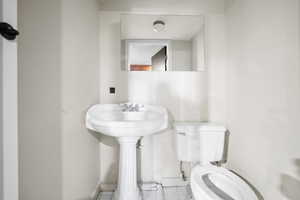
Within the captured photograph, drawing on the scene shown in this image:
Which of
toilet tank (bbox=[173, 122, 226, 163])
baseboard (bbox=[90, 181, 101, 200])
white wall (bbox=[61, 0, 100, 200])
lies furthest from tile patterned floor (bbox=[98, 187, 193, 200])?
toilet tank (bbox=[173, 122, 226, 163])

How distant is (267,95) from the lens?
1.07m

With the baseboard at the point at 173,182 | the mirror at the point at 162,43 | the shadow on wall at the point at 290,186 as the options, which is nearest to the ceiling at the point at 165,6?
the mirror at the point at 162,43

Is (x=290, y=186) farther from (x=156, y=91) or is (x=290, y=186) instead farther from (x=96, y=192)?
(x=96, y=192)

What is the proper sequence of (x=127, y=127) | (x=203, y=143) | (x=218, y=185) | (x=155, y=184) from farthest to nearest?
(x=155, y=184) < (x=203, y=143) < (x=218, y=185) < (x=127, y=127)

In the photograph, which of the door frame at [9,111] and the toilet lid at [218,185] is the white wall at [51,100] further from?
the toilet lid at [218,185]

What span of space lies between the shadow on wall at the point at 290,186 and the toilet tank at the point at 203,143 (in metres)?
0.48

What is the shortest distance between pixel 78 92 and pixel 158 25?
3.58ft

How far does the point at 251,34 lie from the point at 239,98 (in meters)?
0.53

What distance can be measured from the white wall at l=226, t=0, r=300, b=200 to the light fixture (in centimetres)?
69

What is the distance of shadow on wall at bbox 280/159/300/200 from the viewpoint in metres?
0.87

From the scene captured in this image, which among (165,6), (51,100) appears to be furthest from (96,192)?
(165,6)

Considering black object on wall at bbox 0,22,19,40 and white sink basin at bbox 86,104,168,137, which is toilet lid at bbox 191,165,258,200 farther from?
black object on wall at bbox 0,22,19,40

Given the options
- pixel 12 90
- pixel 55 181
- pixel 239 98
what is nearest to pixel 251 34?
pixel 239 98

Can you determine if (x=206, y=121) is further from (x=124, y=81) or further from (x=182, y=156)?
(x=124, y=81)
